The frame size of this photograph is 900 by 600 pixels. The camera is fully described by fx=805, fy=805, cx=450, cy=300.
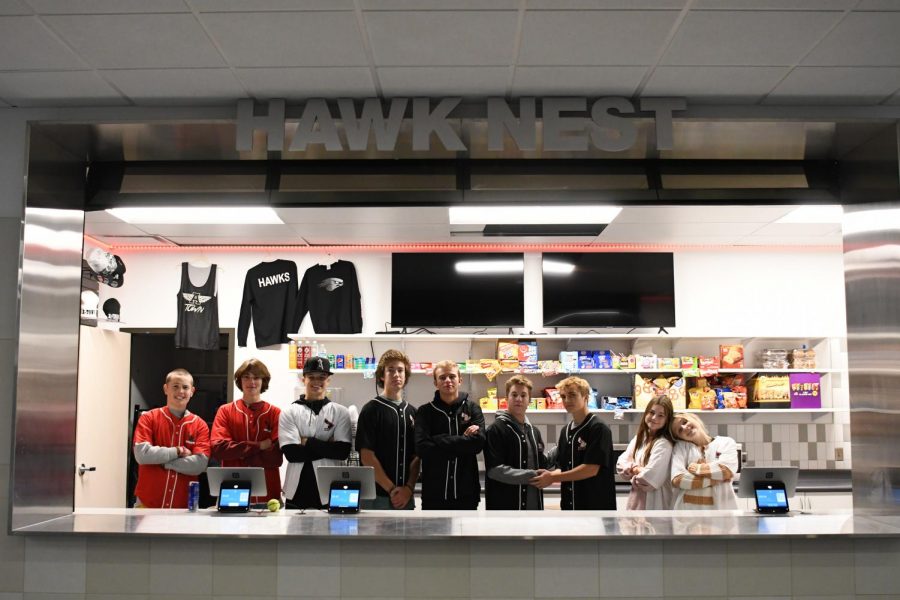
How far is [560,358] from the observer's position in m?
7.21

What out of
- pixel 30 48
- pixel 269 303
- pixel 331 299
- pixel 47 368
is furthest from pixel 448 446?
pixel 269 303

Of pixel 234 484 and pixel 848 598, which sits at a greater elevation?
pixel 234 484

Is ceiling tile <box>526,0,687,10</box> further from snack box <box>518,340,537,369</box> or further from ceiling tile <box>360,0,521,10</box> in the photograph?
snack box <box>518,340,537,369</box>

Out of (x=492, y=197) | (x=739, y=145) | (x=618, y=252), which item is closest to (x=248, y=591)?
(x=492, y=197)

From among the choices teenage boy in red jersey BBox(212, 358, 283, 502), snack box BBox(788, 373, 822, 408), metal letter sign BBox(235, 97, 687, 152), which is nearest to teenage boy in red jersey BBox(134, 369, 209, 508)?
teenage boy in red jersey BBox(212, 358, 283, 502)

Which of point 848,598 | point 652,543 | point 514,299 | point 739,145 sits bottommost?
point 848,598

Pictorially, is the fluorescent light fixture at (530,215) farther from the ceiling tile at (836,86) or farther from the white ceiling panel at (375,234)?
the ceiling tile at (836,86)

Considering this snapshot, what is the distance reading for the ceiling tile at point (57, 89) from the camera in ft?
12.2

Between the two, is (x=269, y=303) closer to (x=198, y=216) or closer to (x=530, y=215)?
(x=198, y=216)

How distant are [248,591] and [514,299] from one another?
4.14 meters

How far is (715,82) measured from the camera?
3.79 metres

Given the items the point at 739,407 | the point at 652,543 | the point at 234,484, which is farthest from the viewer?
the point at 739,407

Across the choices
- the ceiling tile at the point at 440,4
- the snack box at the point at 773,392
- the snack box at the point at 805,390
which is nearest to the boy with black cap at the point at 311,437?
the ceiling tile at the point at 440,4

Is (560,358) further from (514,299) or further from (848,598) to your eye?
(848,598)
